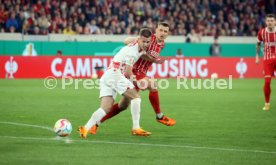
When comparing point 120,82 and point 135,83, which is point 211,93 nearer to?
point 135,83

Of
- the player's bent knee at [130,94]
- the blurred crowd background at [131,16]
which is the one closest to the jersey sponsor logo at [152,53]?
the player's bent knee at [130,94]

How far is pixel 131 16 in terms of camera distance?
35.8 meters

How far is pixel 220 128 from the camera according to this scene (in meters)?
13.1

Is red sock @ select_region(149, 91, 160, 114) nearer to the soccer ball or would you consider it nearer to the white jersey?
the white jersey

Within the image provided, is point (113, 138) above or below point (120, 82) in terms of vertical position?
below

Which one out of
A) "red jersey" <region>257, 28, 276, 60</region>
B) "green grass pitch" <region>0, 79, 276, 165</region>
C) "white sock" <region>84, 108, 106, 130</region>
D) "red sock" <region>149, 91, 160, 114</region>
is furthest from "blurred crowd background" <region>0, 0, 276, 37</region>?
"white sock" <region>84, 108, 106, 130</region>

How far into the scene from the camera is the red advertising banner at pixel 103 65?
3038cm

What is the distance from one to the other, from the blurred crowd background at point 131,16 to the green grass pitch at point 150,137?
12.3 metres

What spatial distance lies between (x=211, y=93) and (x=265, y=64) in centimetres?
677

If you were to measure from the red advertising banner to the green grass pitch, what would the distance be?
9.21 metres

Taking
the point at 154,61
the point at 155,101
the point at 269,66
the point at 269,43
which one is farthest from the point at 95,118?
the point at 269,43

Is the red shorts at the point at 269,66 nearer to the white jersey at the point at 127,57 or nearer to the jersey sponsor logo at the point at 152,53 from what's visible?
the jersey sponsor logo at the point at 152,53

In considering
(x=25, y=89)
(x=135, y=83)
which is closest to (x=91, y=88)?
(x=25, y=89)

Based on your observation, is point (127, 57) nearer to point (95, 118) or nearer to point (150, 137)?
point (95, 118)
